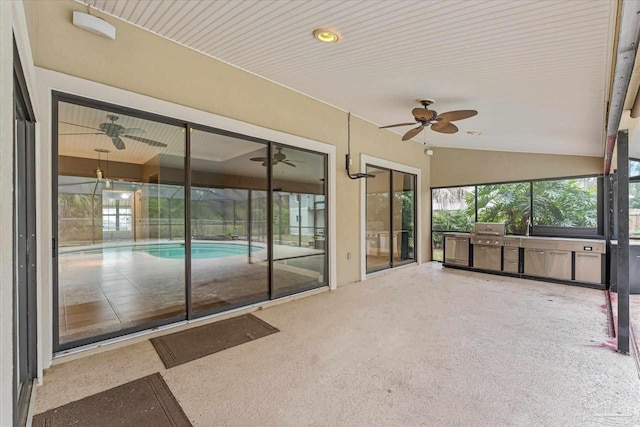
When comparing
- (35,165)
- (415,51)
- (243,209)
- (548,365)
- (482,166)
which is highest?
(415,51)

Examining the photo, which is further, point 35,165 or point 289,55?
point 289,55

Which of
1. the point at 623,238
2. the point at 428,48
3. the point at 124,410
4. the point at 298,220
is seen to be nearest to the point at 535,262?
the point at 623,238

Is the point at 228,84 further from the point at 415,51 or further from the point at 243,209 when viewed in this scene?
the point at 415,51

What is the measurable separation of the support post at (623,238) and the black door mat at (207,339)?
3.48m

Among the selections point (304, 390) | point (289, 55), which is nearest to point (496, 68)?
point (289, 55)

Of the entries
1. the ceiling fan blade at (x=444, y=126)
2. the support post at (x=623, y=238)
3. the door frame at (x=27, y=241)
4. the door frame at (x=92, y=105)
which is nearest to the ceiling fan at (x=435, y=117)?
the ceiling fan blade at (x=444, y=126)

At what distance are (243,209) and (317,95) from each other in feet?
7.17

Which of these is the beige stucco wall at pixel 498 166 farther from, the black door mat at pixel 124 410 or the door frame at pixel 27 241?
the door frame at pixel 27 241

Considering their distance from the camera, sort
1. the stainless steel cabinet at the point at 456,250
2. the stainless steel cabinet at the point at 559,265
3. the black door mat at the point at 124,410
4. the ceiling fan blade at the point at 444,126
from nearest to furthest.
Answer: the black door mat at the point at 124,410
the ceiling fan blade at the point at 444,126
the stainless steel cabinet at the point at 559,265
the stainless steel cabinet at the point at 456,250

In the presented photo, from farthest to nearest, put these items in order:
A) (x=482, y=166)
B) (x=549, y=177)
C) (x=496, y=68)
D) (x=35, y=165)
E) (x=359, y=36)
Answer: (x=482, y=166)
(x=549, y=177)
(x=496, y=68)
(x=359, y=36)
(x=35, y=165)

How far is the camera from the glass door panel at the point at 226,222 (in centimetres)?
384

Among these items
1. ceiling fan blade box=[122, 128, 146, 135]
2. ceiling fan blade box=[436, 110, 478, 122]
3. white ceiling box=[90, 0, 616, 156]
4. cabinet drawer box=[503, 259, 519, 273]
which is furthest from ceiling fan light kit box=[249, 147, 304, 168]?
cabinet drawer box=[503, 259, 519, 273]

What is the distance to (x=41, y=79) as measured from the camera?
8.53 ft

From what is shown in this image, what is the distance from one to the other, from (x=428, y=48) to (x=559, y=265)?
5.16 m
